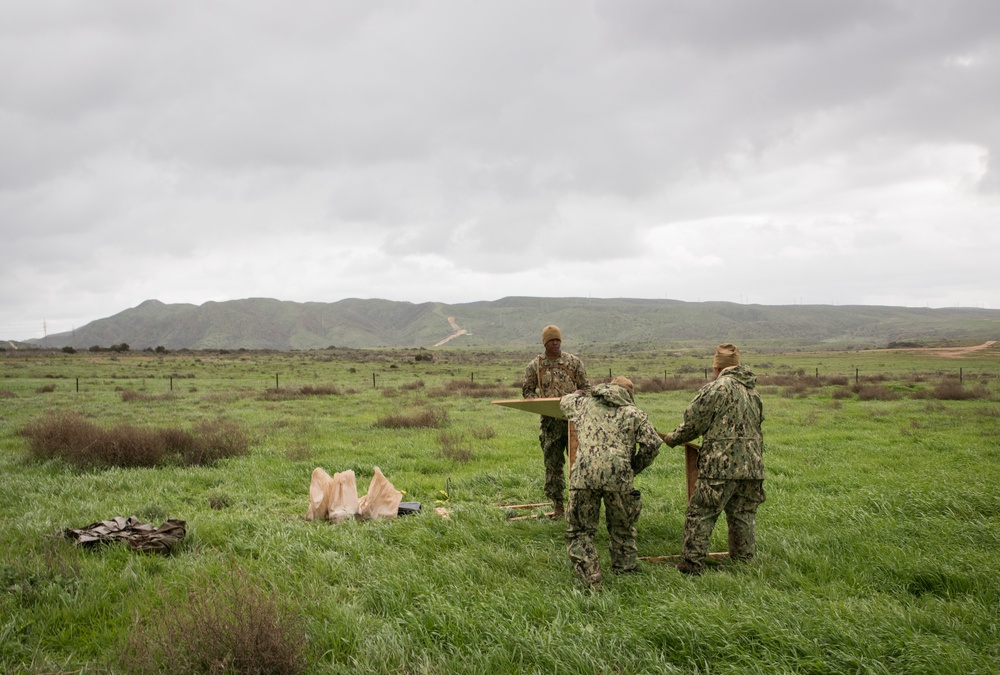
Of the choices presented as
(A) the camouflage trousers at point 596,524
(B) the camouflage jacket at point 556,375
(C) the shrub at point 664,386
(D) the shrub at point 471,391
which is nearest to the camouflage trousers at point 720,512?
(A) the camouflage trousers at point 596,524

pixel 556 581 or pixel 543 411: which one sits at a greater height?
pixel 543 411

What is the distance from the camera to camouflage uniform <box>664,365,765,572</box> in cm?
558

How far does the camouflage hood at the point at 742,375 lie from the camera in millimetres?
→ 5820

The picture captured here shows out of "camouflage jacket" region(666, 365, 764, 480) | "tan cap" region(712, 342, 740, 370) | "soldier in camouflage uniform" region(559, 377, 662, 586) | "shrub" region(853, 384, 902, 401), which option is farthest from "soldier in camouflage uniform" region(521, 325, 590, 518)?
"shrub" region(853, 384, 902, 401)

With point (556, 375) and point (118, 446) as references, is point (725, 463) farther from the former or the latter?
point (118, 446)

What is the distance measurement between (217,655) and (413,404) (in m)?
18.7

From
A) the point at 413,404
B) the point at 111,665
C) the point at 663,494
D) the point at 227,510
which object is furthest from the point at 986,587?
the point at 413,404

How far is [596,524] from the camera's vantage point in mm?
5418

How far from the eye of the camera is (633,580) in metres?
5.28

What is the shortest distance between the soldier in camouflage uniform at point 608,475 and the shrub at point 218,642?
2.49m

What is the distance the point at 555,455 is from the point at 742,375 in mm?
2855

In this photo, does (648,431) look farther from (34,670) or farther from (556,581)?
(34,670)

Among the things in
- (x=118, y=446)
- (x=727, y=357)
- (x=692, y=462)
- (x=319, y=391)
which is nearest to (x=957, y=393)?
(x=727, y=357)

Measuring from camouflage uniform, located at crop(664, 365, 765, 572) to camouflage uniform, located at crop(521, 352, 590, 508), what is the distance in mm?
2168
